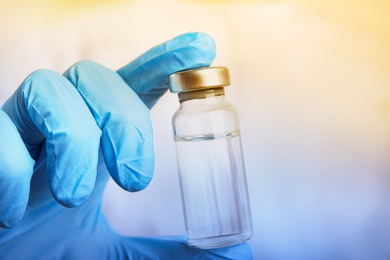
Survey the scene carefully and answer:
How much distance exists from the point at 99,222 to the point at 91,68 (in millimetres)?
460

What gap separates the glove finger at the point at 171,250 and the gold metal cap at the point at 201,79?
0.37 meters

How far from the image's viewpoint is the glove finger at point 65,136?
0.71 meters

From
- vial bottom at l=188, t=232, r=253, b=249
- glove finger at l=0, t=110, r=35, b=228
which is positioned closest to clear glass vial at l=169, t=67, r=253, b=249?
vial bottom at l=188, t=232, r=253, b=249

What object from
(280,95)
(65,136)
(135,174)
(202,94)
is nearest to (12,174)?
(65,136)

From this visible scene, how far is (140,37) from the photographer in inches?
47.8

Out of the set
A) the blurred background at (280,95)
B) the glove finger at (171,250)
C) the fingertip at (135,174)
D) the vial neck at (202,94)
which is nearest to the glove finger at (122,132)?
the fingertip at (135,174)

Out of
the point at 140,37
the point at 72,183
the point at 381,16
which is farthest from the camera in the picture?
the point at 140,37

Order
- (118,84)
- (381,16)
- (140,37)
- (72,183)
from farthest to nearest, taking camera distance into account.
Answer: (140,37)
(381,16)
(118,84)
(72,183)

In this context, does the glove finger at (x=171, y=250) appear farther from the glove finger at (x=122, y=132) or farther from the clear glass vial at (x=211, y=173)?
the glove finger at (x=122, y=132)

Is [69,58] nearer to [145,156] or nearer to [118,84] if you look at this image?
[118,84]

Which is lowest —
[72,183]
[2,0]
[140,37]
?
[72,183]

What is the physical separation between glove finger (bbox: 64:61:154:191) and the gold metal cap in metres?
0.12

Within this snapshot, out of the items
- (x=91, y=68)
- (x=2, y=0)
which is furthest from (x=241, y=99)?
(x=2, y=0)

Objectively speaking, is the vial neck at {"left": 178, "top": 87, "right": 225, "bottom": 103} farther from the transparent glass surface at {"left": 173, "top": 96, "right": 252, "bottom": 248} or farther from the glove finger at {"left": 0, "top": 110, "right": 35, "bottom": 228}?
the glove finger at {"left": 0, "top": 110, "right": 35, "bottom": 228}
